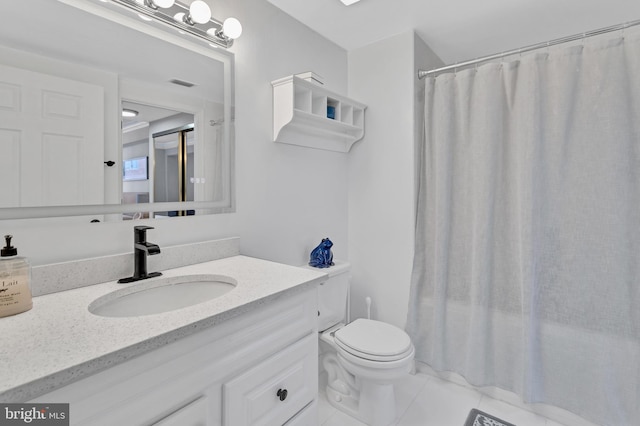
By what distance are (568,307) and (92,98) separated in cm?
230

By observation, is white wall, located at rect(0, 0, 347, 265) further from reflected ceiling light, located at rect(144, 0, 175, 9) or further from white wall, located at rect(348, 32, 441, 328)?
reflected ceiling light, located at rect(144, 0, 175, 9)

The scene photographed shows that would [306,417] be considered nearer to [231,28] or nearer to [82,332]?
[82,332]

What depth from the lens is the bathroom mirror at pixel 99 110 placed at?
0.99m

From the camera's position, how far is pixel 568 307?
5.44 ft

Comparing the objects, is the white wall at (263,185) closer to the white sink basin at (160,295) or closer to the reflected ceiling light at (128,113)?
the white sink basin at (160,295)

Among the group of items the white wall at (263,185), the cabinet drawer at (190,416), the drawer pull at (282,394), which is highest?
the white wall at (263,185)

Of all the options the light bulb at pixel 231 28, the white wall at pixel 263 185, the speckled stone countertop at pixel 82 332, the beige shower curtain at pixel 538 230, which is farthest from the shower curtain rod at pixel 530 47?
the speckled stone countertop at pixel 82 332

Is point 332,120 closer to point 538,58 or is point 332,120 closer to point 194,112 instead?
point 194,112

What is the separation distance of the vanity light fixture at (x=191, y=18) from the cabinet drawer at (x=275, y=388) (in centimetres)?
135

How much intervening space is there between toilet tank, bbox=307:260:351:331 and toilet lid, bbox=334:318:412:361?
0.16m

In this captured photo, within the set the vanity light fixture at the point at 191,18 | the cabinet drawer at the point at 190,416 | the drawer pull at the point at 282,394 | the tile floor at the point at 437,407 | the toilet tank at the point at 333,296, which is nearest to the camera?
the cabinet drawer at the point at 190,416

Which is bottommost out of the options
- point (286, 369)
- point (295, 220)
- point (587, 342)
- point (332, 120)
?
point (587, 342)

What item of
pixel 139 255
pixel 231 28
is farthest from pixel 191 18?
pixel 139 255

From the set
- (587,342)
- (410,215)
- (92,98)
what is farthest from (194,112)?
(587,342)
